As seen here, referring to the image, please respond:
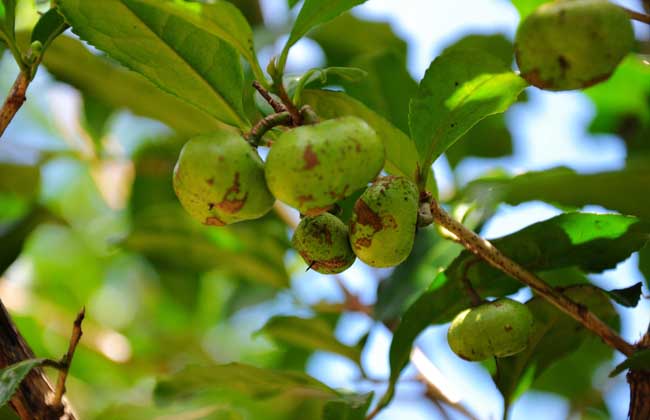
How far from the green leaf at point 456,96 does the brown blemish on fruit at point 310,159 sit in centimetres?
26

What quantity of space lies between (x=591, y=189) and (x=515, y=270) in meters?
0.17

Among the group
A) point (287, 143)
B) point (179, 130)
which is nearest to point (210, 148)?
point (287, 143)

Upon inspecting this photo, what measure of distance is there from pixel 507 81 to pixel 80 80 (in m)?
1.27

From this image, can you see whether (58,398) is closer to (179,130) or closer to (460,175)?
(179,130)

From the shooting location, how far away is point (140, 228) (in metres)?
1.91

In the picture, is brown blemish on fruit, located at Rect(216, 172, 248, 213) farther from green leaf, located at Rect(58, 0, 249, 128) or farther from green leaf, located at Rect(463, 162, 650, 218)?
green leaf, located at Rect(463, 162, 650, 218)

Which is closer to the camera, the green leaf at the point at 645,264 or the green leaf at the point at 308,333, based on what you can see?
the green leaf at the point at 645,264

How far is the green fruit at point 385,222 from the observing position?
0.92 m

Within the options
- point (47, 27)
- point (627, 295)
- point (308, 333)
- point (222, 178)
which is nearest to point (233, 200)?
point (222, 178)

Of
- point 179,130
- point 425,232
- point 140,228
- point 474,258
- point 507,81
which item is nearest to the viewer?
point 507,81

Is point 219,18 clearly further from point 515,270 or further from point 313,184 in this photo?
point 515,270

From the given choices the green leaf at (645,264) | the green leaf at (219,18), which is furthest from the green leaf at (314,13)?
the green leaf at (645,264)

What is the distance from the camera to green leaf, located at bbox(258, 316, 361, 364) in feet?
5.52

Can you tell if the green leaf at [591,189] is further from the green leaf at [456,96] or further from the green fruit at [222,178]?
the green fruit at [222,178]
